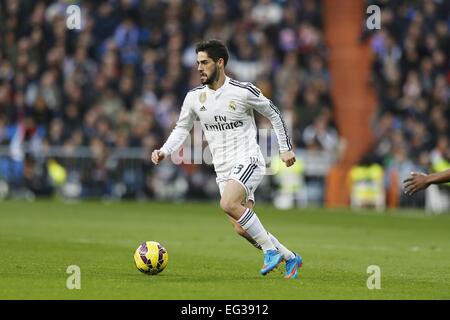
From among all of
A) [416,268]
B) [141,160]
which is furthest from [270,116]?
[141,160]

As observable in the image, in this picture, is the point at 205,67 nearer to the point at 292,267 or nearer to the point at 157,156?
the point at 157,156

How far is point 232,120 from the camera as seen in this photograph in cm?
1186

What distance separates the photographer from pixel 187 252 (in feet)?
48.5

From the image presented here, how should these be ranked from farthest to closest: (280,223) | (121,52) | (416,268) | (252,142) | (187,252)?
(121,52), (280,223), (187,252), (416,268), (252,142)

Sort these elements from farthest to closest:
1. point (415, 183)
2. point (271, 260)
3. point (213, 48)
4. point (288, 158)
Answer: point (213, 48)
point (288, 158)
point (271, 260)
point (415, 183)

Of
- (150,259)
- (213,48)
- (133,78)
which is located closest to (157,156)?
(150,259)

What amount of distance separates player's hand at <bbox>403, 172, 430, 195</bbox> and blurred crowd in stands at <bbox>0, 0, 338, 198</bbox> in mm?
18875

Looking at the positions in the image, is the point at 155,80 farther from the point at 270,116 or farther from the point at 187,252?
the point at 270,116

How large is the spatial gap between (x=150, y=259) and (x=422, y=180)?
3.05 m

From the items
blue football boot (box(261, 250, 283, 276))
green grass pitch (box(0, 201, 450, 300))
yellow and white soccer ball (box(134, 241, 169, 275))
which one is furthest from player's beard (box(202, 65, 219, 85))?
green grass pitch (box(0, 201, 450, 300))

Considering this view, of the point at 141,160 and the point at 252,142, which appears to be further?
the point at 141,160
